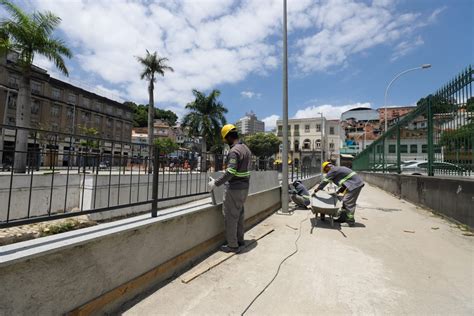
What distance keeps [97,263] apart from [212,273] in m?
1.48

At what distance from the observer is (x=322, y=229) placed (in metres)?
5.77

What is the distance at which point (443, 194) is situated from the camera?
6746mm

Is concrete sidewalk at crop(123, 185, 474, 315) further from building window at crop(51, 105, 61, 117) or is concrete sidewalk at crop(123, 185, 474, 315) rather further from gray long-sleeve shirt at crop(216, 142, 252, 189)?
building window at crop(51, 105, 61, 117)

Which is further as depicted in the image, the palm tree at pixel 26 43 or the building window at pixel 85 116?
the building window at pixel 85 116

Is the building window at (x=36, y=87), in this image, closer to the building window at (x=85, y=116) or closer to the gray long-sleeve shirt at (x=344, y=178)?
the building window at (x=85, y=116)

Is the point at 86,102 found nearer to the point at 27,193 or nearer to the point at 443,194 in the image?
the point at 27,193

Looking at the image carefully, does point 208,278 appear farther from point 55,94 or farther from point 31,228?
point 55,94

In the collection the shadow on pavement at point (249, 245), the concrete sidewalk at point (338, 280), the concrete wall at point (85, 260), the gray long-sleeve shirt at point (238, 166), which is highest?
the gray long-sleeve shirt at point (238, 166)

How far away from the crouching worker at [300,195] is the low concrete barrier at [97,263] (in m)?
5.43

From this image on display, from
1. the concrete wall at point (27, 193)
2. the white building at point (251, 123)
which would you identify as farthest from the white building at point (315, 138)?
the white building at point (251, 123)

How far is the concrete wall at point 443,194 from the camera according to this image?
549 cm

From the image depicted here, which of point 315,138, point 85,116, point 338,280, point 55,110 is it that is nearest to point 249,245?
point 338,280

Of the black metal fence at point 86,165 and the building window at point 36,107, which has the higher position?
the building window at point 36,107

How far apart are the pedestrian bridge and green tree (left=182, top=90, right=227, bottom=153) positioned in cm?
2711
